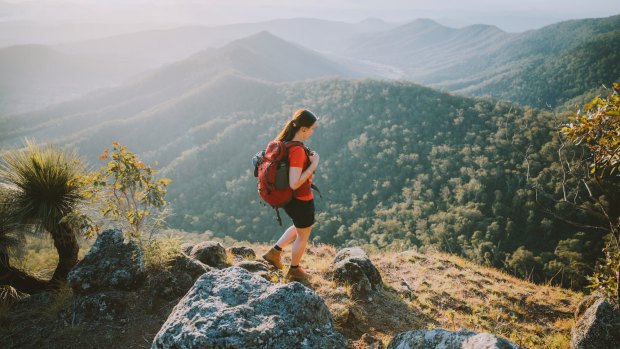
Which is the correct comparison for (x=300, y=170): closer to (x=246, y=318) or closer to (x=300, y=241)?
(x=300, y=241)

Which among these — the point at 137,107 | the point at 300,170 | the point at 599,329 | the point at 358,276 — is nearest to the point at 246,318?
the point at 300,170

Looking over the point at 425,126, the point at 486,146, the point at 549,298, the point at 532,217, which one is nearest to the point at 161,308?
the point at 549,298

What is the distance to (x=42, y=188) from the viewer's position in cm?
450

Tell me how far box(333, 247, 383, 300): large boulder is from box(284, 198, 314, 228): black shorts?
1238 millimetres

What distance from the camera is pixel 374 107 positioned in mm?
97000

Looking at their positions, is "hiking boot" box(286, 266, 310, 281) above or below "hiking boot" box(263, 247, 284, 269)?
below

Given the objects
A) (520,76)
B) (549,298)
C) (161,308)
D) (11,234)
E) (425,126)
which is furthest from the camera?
(520,76)

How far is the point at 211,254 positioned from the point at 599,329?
5.08 m

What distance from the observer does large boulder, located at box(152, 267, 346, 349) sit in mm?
2465

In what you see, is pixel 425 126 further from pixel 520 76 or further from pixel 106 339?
pixel 520 76

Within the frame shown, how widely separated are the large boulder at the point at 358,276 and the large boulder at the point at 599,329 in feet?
7.97

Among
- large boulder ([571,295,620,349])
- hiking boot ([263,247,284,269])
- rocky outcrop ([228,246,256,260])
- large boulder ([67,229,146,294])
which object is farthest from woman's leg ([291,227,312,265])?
large boulder ([571,295,620,349])

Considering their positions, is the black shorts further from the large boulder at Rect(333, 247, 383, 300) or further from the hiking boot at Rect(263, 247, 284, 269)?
the large boulder at Rect(333, 247, 383, 300)

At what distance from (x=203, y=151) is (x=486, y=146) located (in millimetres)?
70957
